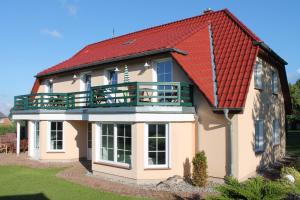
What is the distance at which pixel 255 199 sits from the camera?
21.8ft

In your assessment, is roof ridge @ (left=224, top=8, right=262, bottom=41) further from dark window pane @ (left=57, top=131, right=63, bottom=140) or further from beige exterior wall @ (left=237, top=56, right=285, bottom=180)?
dark window pane @ (left=57, top=131, right=63, bottom=140)

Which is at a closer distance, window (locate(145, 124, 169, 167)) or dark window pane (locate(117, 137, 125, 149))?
window (locate(145, 124, 169, 167))

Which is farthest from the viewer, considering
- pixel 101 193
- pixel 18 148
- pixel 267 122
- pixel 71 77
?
pixel 18 148

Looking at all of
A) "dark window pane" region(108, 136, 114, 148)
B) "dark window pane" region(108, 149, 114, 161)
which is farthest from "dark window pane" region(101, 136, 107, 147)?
"dark window pane" region(108, 149, 114, 161)

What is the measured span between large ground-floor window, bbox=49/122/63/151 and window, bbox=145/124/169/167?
7875mm

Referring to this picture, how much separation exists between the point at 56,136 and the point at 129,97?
8064mm

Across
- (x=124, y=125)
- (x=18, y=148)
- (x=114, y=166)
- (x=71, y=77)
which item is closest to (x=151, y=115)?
(x=124, y=125)

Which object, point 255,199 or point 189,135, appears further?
point 189,135

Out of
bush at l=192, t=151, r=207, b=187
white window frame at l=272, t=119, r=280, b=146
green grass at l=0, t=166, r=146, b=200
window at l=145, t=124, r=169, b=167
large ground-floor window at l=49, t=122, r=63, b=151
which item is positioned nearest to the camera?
green grass at l=0, t=166, r=146, b=200

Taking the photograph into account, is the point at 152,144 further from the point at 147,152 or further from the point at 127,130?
the point at 127,130

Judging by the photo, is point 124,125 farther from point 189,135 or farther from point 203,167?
point 203,167

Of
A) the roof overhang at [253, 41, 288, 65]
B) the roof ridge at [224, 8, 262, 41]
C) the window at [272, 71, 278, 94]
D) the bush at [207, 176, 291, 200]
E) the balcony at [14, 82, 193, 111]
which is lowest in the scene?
the bush at [207, 176, 291, 200]

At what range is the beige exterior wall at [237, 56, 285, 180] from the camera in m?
13.0

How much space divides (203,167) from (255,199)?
6.02 m
